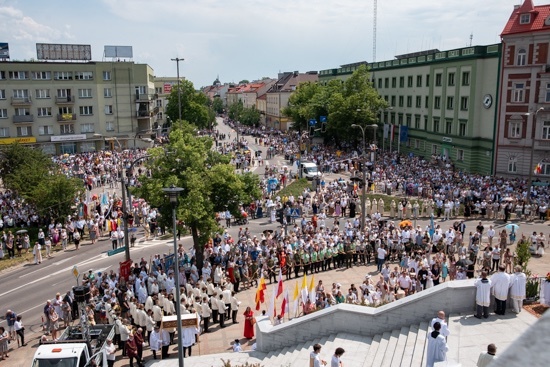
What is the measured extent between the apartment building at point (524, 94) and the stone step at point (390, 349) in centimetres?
3300

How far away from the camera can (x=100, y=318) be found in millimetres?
19047

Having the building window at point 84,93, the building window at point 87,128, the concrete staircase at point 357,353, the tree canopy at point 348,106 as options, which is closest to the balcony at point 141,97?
the building window at point 84,93

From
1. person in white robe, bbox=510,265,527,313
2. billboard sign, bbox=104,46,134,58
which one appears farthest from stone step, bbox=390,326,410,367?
billboard sign, bbox=104,46,134,58

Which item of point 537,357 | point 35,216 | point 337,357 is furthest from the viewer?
point 35,216

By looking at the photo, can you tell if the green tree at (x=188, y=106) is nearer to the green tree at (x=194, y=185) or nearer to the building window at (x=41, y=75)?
the building window at (x=41, y=75)

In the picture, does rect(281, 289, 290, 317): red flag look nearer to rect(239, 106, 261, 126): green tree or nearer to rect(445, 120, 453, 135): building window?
rect(445, 120, 453, 135): building window

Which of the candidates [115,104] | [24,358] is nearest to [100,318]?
[24,358]

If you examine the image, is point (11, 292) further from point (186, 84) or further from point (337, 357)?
point (186, 84)

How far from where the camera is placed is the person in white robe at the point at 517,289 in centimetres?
1431

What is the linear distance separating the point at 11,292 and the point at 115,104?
52.8 meters

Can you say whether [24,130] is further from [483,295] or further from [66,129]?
[483,295]

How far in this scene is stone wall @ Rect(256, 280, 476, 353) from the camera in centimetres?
1512

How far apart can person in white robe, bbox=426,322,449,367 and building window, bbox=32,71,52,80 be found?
227ft

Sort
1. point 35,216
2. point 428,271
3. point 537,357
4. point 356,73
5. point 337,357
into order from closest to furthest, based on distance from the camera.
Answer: point 537,357, point 337,357, point 428,271, point 35,216, point 356,73
